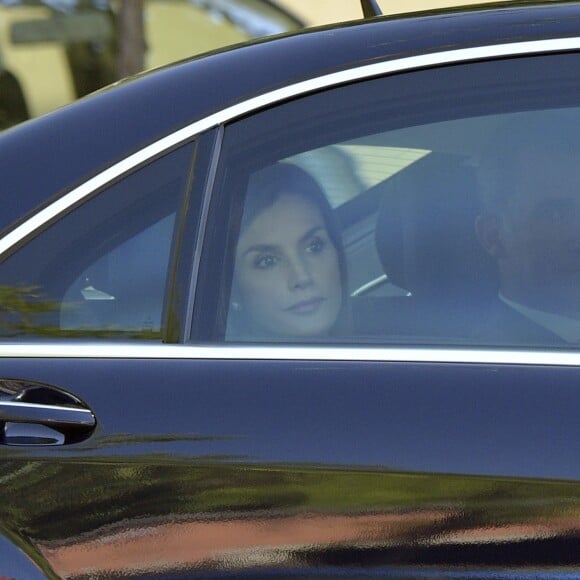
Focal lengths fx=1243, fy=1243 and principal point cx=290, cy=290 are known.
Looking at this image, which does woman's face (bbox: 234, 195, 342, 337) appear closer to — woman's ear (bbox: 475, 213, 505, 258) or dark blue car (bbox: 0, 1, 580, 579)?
dark blue car (bbox: 0, 1, 580, 579)

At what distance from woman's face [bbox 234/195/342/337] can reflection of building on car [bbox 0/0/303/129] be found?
19.8 feet

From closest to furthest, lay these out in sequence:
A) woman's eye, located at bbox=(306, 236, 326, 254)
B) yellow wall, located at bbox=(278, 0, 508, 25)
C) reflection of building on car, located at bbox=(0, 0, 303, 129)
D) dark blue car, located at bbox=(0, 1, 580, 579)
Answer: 1. dark blue car, located at bbox=(0, 1, 580, 579)
2. woman's eye, located at bbox=(306, 236, 326, 254)
3. reflection of building on car, located at bbox=(0, 0, 303, 129)
4. yellow wall, located at bbox=(278, 0, 508, 25)

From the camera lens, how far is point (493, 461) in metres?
1.67

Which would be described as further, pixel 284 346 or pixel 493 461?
pixel 284 346

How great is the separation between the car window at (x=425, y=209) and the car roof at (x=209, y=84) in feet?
0.18

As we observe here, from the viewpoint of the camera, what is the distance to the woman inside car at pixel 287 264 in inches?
72.9

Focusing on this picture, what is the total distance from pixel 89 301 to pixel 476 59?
68 centimetres

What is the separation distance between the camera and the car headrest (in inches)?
73.4

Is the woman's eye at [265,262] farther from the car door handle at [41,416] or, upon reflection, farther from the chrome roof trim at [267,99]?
the car door handle at [41,416]

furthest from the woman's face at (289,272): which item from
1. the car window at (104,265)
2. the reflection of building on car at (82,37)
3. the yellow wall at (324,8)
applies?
the yellow wall at (324,8)

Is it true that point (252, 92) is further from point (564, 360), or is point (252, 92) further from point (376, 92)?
point (564, 360)

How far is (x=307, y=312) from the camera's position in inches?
73.9

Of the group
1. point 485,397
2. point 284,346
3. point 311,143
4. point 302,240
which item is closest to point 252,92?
point 311,143

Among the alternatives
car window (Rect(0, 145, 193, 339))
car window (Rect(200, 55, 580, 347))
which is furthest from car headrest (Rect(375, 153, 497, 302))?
car window (Rect(0, 145, 193, 339))
